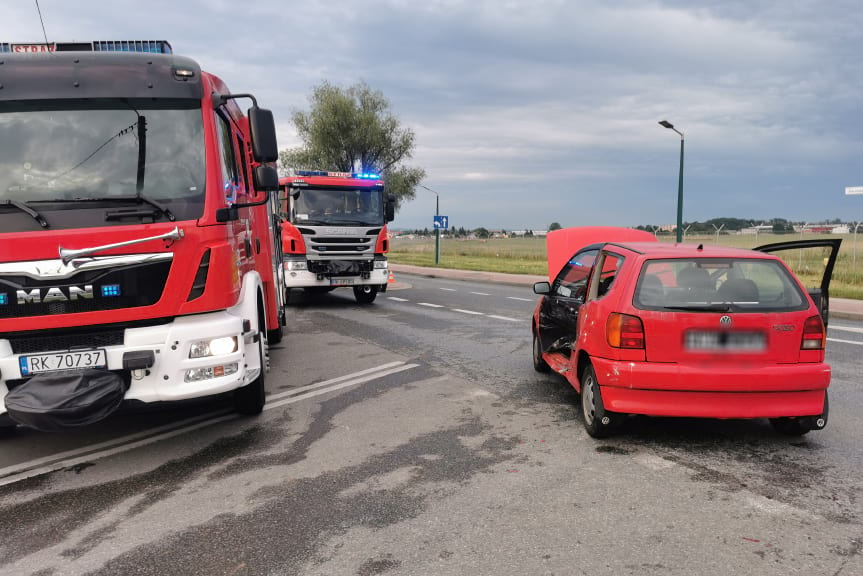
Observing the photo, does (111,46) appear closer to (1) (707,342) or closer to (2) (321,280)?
(1) (707,342)

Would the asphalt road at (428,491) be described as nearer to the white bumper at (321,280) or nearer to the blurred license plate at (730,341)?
the blurred license plate at (730,341)

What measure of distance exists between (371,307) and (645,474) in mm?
10956

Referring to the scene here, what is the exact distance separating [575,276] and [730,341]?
7.51ft

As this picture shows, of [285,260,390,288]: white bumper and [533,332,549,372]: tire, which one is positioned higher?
[285,260,390,288]: white bumper

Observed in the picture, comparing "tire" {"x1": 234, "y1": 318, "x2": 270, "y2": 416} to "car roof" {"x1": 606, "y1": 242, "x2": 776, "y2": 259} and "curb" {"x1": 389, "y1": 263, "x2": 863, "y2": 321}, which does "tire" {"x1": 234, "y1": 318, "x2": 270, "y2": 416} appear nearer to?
"car roof" {"x1": 606, "y1": 242, "x2": 776, "y2": 259}

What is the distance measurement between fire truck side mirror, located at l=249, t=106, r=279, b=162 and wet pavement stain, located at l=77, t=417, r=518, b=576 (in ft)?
8.06

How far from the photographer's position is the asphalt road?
311 centimetres

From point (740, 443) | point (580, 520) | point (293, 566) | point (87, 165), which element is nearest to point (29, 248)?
point (87, 165)

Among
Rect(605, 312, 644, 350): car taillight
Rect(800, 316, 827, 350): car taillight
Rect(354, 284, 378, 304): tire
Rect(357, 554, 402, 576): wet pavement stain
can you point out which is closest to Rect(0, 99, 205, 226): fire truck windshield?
Rect(357, 554, 402, 576): wet pavement stain

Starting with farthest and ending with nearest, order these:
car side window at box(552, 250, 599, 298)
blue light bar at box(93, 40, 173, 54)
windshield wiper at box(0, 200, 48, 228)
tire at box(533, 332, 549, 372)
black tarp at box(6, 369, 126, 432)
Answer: tire at box(533, 332, 549, 372) → car side window at box(552, 250, 599, 298) → blue light bar at box(93, 40, 173, 54) → windshield wiper at box(0, 200, 48, 228) → black tarp at box(6, 369, 126, 432)

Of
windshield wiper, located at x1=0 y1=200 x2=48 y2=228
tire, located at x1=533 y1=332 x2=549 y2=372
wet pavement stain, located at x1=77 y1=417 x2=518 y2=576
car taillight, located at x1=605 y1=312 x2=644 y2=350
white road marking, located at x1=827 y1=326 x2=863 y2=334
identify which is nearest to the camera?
wet pavement stain, located at x1=77 y1=417 x2=518 y2=576

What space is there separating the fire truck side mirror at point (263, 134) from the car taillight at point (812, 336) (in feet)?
13.0

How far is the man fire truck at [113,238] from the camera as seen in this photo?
4094mm

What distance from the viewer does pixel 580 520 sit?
3.49 m
